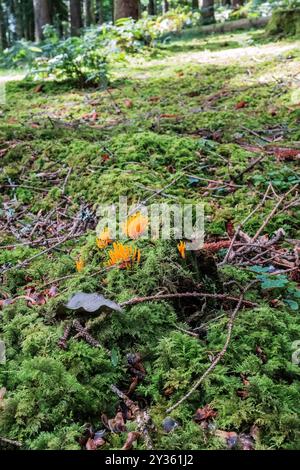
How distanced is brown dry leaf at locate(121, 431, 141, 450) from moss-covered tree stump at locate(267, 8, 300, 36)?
980cm

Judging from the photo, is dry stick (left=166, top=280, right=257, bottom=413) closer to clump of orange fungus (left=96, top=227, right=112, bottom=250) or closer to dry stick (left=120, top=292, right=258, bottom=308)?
dry stick (left=120, top=292, right=258, bottom=308)

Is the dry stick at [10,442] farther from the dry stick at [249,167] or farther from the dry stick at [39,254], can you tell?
the dry stick at [249,167]

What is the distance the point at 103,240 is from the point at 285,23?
9293mm

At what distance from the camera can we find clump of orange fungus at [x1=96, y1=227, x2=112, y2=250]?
2.45 m

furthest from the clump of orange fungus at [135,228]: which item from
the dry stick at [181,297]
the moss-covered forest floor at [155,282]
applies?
the dry stick at [181,297]

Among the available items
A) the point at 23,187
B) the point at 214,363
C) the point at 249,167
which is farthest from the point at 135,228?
the point at 23,187

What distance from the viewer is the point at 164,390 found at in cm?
164

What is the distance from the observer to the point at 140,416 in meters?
1.51

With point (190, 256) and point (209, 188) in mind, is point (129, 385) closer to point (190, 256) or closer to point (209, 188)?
point (190, 256)

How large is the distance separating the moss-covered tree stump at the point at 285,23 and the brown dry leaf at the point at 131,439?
32.2 feet

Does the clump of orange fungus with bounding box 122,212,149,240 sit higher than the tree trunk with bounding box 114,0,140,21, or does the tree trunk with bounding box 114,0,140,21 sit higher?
the tree trunk with bounding box 114,0,140,21

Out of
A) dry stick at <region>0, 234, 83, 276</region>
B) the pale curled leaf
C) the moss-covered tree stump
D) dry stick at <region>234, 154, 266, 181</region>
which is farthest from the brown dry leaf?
the moss-covered tree stump

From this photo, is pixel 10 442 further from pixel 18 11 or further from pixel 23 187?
pixel 18 11

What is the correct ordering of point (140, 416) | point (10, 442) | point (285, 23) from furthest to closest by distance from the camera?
point (285, 23) < point (140, 416) < point (10, 442)
